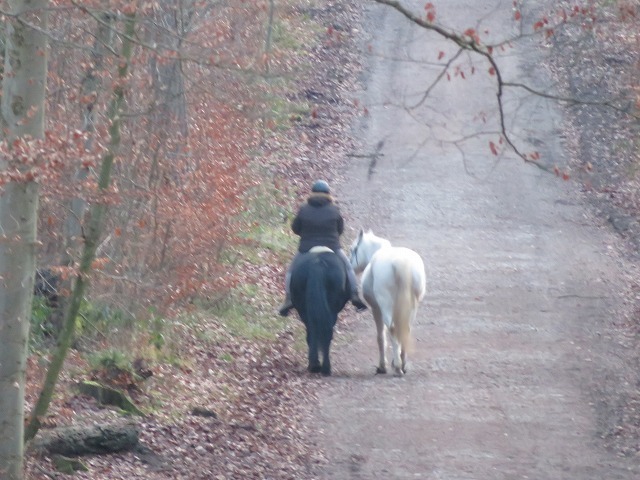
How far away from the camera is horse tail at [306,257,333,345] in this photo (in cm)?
1316

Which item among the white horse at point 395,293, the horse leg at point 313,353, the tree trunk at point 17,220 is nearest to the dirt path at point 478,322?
the horse leg at point 313,353

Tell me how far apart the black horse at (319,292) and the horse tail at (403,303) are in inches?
26.0

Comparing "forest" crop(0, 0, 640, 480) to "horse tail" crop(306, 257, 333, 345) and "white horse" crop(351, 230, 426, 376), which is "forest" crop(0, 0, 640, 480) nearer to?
"horse tail" crop(306, 257, 333, 345)

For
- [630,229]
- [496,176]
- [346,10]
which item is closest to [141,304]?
[630,229]

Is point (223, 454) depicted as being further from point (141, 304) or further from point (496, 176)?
point (496, 176)

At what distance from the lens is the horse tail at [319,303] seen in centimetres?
1316

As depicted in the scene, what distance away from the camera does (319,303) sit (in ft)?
43.4

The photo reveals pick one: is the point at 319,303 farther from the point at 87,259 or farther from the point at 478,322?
the point at 87,259

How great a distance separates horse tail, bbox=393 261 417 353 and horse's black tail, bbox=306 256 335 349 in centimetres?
86

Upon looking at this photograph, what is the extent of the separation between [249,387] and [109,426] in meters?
3.61

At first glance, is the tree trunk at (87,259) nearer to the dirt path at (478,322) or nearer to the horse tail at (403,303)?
the dirt path at (478,322)

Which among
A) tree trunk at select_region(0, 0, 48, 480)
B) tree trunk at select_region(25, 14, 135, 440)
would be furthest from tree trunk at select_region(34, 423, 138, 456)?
tree trunk at select_region(0, 0, 48, 480)

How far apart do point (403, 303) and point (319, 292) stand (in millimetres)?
1107

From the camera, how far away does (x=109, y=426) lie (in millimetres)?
9664
